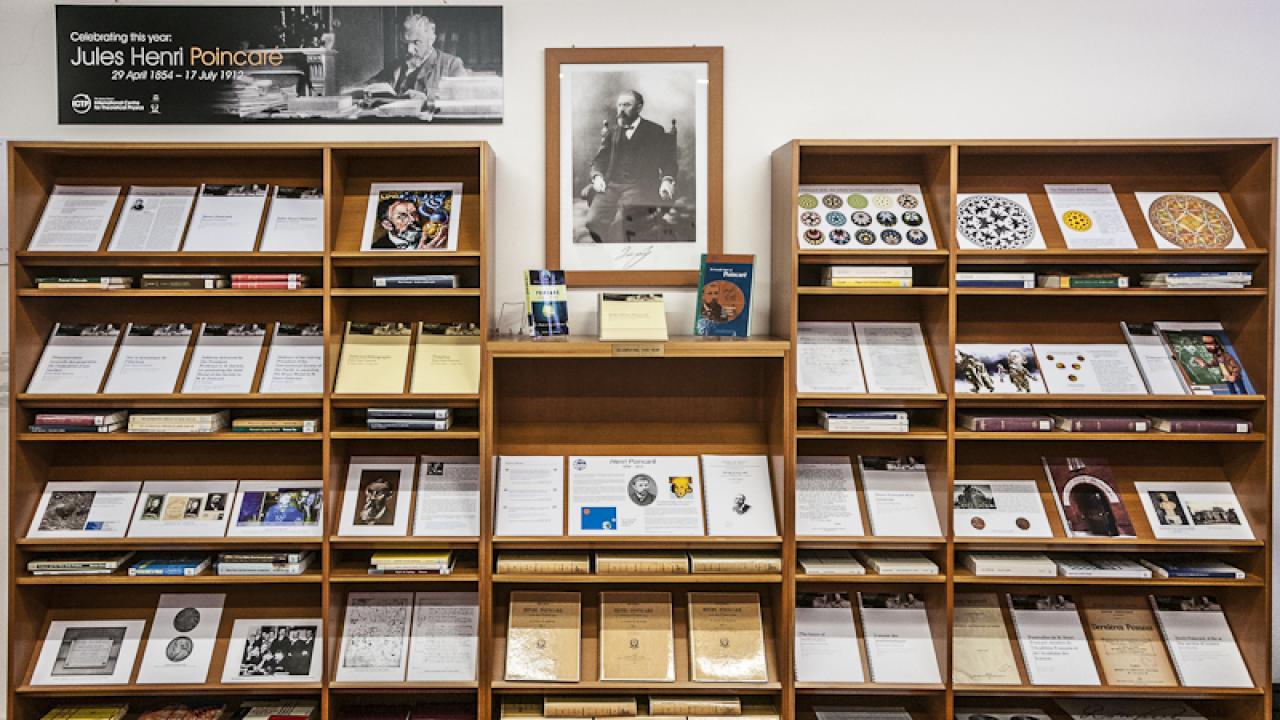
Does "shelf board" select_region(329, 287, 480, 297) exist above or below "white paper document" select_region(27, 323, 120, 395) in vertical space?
above

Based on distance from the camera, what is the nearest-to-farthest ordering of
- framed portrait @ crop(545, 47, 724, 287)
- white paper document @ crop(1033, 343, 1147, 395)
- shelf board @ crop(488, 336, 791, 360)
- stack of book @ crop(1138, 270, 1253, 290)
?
1. shelf board @ crop(488, 336, 791, 360)
2. stack of book @ crop(1138, 270, 1253, 290)
3. white paper document @ crop(1033, 343, 1147, 395)
4. framed portrait @ crop(545, 47, 724, 287)

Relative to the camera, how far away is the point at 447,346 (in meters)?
2.86

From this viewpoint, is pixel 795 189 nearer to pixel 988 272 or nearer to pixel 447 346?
pixel 988 272

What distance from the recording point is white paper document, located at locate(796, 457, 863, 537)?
2.80 m

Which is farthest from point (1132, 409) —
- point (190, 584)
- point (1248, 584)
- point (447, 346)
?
point (190, 584)

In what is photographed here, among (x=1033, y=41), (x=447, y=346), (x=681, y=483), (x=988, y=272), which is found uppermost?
(x=1033, y=41)

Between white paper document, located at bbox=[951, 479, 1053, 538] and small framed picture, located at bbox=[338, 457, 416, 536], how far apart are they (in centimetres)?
202

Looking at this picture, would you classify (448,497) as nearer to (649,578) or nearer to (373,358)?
(373,358)

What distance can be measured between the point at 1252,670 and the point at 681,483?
219cm

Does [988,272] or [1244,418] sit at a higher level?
[988,272]

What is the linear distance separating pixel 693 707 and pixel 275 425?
1804 mm

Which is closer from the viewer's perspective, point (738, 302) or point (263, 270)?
point (738, 302)

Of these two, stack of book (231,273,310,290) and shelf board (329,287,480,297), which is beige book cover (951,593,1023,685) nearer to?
shelf board (329,287,480,297)

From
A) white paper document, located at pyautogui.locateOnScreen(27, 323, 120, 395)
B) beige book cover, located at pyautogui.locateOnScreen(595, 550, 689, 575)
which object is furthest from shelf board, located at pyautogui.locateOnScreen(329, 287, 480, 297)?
beige book cover, located at pyautogui.locateOnScreen(595, 550, 689, 575)
